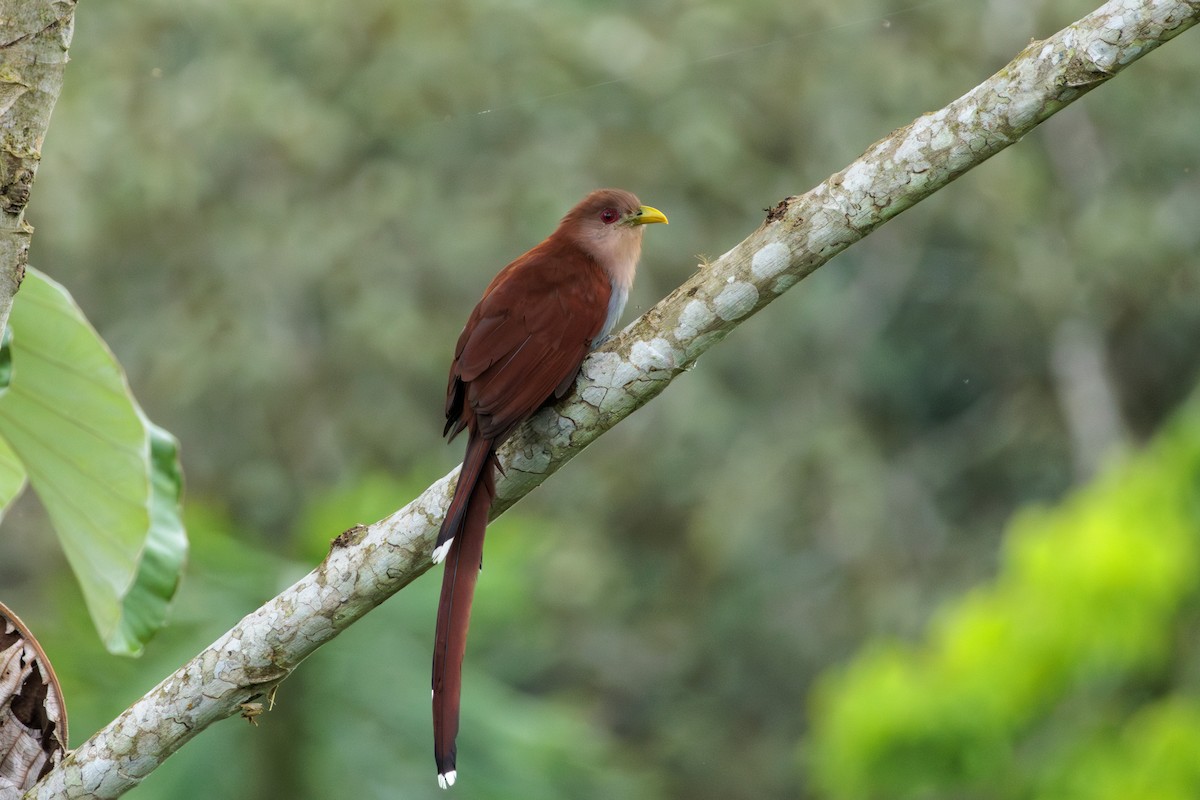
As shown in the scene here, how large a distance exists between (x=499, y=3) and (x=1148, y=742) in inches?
236

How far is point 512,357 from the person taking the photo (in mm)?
2068

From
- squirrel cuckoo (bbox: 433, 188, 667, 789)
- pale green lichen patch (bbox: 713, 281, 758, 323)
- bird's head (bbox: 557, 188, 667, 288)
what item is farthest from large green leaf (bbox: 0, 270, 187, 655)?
pale green lichen patch (bbox: 713, 281, 758, 323)

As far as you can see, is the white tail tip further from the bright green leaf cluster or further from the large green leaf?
the bright green leaf cluster

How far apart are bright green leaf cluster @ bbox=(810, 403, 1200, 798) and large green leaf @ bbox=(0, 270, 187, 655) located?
2793 millimetres

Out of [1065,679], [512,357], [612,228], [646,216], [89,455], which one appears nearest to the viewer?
[512,357]

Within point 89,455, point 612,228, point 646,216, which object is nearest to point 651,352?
point 612,228

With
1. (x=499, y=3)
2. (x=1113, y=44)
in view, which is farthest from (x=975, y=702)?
(x=499, y=3)

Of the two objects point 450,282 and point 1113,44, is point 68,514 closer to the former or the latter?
point 1113,44

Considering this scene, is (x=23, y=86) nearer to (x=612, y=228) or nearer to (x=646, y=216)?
(x=612, y=228)

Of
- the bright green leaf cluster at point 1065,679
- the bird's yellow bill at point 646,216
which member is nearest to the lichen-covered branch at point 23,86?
the bird's yellow bill at point 646,216

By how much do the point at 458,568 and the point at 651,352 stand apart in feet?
1.25

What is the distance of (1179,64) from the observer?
8.78 meters

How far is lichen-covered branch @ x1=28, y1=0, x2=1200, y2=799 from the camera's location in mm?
1729

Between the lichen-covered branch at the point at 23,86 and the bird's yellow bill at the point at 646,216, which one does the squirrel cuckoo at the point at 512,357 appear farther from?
the lichen-covered branch at the point at 23,86
